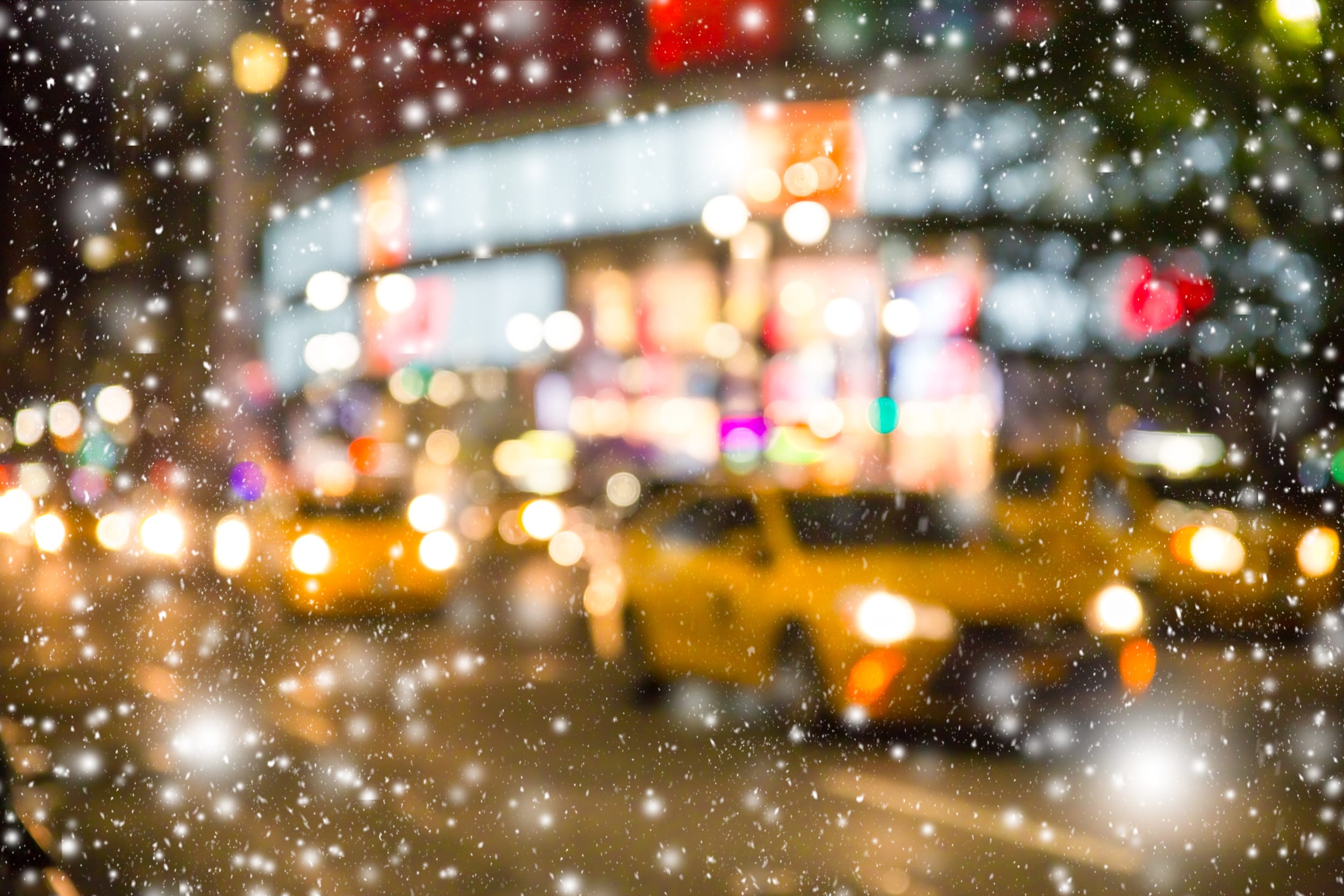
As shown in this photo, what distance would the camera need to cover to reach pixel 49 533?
29.8 m

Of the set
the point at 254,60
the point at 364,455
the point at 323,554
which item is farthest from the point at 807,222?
the point at 364,455

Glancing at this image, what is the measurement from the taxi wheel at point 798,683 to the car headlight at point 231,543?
28.7ft

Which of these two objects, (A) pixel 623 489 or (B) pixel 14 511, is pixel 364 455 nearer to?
(A) pixel 623 489

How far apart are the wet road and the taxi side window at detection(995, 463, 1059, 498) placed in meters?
2.00

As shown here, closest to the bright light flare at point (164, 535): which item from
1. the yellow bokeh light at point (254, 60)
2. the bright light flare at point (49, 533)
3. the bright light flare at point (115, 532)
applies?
the bright light flare at point (49, 533)

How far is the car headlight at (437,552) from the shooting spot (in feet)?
51.1

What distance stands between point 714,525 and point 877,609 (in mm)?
1933

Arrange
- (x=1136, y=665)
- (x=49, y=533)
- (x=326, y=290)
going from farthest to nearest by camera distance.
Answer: (x=326, y=290)
(x=49, y=533)
(x=1136, y=665)

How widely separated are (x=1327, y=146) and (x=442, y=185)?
4488cm

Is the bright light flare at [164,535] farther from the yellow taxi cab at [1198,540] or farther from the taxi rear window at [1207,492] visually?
the taxi rear window at [1207,492]

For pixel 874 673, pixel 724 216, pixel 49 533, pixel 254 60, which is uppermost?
pixel 254 60

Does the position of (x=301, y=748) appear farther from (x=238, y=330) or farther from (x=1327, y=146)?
(x=238, y=330)

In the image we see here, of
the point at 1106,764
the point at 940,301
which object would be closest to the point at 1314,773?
the point at 1106,764

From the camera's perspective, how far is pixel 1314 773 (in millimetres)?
7996
